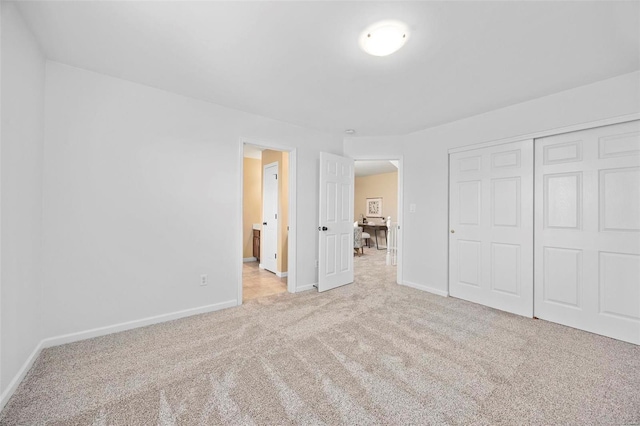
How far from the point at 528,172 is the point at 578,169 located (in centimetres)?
39

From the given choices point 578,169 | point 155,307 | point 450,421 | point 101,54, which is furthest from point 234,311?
point 578,169

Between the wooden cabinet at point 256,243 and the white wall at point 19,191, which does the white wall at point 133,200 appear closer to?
the white wall at point 19,191

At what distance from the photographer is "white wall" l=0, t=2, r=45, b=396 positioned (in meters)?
1.51

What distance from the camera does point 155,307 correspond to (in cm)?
260

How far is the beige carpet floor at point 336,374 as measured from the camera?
145 centimetres

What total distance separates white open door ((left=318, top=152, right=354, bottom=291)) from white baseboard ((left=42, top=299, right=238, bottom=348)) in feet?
4.39

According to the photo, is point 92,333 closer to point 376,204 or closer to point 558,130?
point 558,130

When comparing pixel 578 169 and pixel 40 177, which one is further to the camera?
pixel 578 169

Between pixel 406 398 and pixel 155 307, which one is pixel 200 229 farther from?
pixel 406 398

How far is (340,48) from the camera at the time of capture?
191 cm

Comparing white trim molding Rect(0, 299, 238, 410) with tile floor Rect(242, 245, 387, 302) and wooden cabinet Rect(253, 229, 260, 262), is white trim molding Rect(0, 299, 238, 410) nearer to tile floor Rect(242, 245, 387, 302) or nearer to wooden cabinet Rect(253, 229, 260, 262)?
tile floor Rect(242, 245, 387, 302)

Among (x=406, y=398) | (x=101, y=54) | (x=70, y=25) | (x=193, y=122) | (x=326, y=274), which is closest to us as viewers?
(x=406, y=398)

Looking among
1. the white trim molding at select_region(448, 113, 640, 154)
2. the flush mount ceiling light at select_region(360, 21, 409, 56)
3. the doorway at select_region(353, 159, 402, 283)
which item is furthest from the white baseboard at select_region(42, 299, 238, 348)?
the doorway at select_region(353, 159, 402, 283)

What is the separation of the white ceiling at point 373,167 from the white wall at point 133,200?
4297 mm
